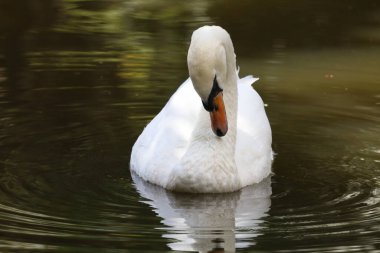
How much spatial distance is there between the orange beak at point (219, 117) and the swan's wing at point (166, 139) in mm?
482

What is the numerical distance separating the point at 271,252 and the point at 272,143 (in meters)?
3.30

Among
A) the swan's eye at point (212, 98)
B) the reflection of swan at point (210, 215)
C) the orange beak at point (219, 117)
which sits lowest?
the reflection of swan at point (210, 215)

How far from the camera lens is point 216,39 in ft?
27.6

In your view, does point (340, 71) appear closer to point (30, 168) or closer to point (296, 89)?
point (296, 89)

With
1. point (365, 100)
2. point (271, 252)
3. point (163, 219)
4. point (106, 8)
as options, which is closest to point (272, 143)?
point (365, 100)

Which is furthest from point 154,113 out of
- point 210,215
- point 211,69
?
point 210,215

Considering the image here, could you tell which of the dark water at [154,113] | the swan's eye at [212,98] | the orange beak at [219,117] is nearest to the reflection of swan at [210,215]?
the dark water at [154,113]

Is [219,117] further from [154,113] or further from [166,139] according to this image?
[154,113]

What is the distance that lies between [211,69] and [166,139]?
115 cm

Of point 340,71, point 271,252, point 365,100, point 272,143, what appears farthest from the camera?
point 340,71

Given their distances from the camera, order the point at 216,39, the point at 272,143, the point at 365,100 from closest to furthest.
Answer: the point at 216,39
the point at 272,143
the point at 365,100

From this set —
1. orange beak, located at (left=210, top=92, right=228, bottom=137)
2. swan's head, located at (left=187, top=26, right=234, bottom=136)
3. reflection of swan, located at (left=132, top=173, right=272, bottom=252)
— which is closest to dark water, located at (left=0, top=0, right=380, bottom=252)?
reflection of swan, located at (left=132, top=173, right=272, bottom=252)

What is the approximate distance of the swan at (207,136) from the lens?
828 cm

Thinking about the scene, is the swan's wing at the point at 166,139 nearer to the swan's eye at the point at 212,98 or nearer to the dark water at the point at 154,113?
the dark water at the point at 154,113
